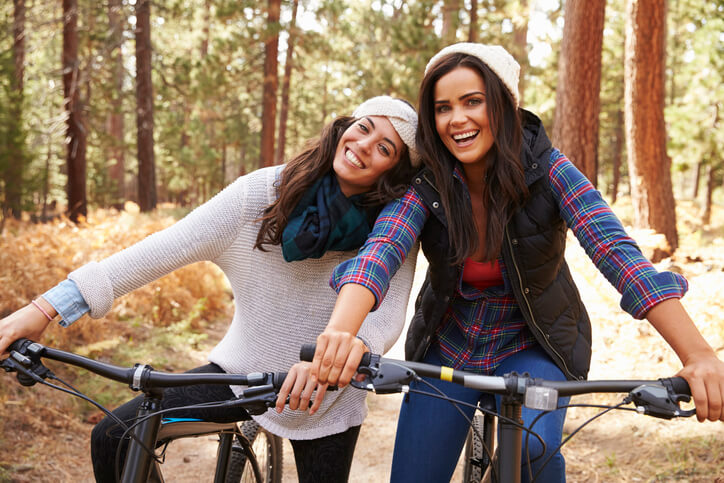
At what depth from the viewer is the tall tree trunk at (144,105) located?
1594cm

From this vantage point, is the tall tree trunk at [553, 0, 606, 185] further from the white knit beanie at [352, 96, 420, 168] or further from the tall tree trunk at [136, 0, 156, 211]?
the tall tree trunk at [136, 0, 156, 211]

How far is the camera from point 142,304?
24.7 ft

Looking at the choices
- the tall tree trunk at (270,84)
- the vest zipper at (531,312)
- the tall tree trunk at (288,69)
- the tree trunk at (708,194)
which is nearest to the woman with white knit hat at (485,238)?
the vest zipper at (531,312)

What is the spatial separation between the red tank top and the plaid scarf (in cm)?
48

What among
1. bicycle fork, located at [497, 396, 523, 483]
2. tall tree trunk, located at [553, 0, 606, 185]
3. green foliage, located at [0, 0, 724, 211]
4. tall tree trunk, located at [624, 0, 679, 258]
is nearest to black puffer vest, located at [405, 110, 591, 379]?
bicycle fork, located at [497, 396, 523, 483]

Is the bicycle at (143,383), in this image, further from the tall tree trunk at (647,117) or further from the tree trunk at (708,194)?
the tree trunk at (708,194)

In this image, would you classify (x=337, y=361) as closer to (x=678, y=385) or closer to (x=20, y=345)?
(x=678, y=385)

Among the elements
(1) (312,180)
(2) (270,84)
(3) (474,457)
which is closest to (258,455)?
(3) (474,457)

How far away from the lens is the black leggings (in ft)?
7.84

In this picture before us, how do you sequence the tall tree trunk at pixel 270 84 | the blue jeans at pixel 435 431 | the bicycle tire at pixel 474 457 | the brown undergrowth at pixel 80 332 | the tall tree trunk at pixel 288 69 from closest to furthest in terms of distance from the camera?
the blue jeans at pixel 435 431
the bicycle tire at pixel 474 457
the brown undergrowth at pixel 80 332
the tall tree trunk at pixel 270 84
the tall tree trunk at pixel 288 69

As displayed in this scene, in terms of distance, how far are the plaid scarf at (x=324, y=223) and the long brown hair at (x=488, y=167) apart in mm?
389

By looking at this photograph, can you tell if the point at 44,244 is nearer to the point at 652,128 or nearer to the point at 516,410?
the point at 516,410

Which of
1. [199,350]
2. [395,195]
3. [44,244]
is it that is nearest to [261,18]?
[44,244]

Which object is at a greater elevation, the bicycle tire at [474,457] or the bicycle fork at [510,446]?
the bicycle fork at [510,446]
